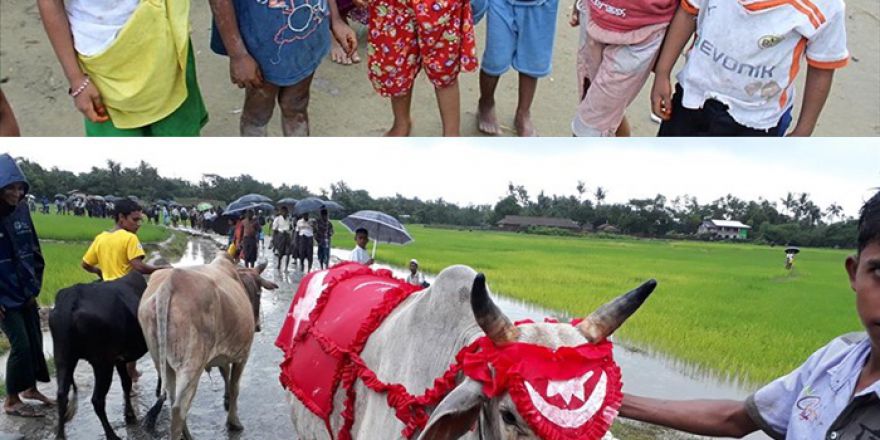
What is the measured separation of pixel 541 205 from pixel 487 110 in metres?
1.21

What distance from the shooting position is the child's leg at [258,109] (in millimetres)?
4215

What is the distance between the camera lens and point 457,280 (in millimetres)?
2207

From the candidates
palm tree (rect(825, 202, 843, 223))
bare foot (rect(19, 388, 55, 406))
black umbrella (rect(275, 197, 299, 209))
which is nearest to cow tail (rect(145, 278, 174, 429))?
black umbrella (rect(275, 197, 299, 209))

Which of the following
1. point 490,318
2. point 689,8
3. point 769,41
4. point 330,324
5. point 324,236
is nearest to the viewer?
point 490,318

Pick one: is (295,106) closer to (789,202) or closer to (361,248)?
(361,248)

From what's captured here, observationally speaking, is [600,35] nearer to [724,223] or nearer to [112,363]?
[724,223]

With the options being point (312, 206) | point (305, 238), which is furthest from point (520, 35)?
point (305, 238)

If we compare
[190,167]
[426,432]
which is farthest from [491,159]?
[426,432]

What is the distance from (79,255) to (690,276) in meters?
3.53

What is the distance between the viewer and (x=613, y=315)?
74.3 inches

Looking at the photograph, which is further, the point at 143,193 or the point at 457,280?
the point at 143,193

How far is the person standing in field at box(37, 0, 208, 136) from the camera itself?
3.14 meters

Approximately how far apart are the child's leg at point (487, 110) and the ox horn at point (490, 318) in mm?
3449

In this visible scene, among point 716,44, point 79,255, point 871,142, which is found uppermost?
point 716,44
